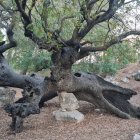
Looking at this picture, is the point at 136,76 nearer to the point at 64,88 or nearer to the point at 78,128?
the point at 64,88

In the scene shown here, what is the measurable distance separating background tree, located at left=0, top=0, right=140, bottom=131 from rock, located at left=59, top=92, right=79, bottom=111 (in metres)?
0.11

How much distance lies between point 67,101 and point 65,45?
1.24 m

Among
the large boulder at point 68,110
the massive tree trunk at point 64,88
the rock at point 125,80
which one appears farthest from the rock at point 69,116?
the rock at point 125,80

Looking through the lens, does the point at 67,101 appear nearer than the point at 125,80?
Yes

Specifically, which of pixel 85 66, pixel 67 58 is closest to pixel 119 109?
pixel 67 58

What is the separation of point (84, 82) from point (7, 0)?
2518 mm

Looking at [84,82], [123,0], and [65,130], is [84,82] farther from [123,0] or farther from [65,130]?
[123,0]

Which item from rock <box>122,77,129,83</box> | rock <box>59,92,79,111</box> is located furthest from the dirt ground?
rock <box>122,77,129,83</box>

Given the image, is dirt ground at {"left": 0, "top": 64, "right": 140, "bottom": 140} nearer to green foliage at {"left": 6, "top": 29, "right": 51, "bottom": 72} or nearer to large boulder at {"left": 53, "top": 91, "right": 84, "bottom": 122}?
large boulder at {"left": 53, "top": 91, "right": 84, "bottom": 122}

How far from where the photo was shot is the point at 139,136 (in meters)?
6.04

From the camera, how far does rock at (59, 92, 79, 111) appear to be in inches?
312

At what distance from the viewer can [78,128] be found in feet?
23.5

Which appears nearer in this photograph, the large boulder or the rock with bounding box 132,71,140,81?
the large boulder

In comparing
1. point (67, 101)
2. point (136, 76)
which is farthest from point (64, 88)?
point (136, 76)
